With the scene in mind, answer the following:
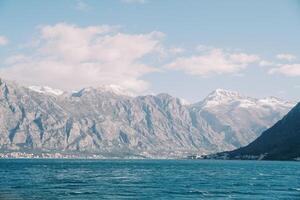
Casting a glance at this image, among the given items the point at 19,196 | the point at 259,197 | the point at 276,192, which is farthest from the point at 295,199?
the point at 19,196

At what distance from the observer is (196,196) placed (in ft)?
381

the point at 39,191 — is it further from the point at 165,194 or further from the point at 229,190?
the point at 229,190

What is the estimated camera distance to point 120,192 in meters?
122

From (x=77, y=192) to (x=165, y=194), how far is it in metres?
21.8

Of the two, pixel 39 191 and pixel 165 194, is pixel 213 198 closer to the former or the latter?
pixel 165 194

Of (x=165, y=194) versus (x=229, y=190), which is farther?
(x=229, y=190)

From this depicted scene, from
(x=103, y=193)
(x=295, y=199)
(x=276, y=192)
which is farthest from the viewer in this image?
(x=276, y=192)

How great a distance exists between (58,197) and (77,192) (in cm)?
1171

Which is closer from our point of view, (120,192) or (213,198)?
(213,198)

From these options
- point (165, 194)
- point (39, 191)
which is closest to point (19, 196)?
point (39, 191)

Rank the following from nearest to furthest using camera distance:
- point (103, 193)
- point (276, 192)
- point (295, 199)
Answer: point (295, 199)
point (103, 193)
point (276, 192)

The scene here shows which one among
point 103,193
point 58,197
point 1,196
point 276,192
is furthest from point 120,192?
point 276,192

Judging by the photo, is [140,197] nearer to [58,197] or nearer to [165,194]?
[165,194]

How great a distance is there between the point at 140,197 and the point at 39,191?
29.7 meters
